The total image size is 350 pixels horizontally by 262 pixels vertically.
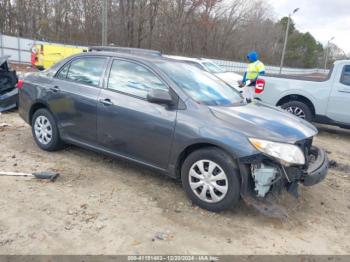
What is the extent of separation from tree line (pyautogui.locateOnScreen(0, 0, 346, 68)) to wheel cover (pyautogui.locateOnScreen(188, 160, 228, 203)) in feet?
111

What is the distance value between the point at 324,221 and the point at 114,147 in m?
2.62

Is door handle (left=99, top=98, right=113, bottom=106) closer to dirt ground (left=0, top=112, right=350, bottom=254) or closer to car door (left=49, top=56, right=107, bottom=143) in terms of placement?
car door (left=49, top=56, right=107, bottom=143)

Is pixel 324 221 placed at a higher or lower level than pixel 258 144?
lower

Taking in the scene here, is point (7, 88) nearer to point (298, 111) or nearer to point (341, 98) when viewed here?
point (298, 111)

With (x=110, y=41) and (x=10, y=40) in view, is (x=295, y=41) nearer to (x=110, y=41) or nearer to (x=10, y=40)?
(x=110, y=41)

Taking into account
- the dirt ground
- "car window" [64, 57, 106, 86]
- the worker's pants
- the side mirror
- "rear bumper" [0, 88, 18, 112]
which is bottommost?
the dirt ground

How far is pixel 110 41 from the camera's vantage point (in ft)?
136

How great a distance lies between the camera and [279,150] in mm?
3500

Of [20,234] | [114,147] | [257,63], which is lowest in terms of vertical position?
[20,234]

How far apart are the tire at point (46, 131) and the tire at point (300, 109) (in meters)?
5.42

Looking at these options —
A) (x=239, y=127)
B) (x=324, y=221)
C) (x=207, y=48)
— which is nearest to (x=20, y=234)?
(x=239, y=127)

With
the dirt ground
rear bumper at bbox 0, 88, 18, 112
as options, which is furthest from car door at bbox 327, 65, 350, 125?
rear bumper at bbox 0, 88, 18, 112

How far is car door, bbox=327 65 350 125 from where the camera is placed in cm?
763

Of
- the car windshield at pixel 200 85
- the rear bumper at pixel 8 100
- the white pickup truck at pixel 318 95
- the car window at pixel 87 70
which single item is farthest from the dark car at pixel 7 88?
the white pickup truck at pixel 318 95
